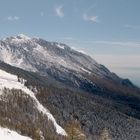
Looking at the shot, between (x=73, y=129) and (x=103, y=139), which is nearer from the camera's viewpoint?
(x=73, y=129)

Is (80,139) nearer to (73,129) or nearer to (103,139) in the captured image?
(73,129)

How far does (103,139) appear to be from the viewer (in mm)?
159000

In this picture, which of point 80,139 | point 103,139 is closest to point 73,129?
point 80,139

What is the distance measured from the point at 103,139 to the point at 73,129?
21.9 m

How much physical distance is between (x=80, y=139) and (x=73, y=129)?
12.8ft

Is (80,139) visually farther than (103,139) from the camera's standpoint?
No

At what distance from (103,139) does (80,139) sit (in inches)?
782

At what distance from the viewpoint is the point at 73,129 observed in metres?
141
